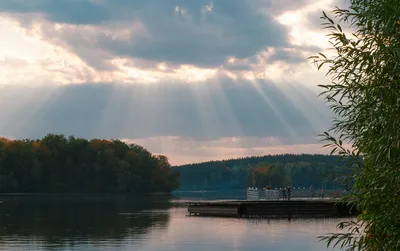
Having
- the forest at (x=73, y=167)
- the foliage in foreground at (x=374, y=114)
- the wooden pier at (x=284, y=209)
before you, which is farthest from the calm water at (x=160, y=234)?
the forest at (x=73, y=167)

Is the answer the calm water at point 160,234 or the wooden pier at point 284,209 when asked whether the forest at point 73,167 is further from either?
the wooden pier at point 284,209

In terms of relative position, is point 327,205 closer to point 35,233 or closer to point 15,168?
point 35,233

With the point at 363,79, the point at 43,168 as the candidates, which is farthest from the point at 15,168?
the point at 363,79

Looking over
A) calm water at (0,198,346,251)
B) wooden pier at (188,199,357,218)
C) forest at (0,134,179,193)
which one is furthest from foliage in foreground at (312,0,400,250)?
forest at (0,134,179,193)

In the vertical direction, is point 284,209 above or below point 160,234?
above

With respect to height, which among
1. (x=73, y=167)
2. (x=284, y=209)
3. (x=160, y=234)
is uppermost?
(x=73, y=167)

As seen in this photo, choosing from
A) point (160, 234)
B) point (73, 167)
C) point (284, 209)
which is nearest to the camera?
point (160, 234)

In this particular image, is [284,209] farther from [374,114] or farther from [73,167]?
[73,167]

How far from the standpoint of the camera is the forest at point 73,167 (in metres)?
165

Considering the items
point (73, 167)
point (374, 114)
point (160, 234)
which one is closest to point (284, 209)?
point (160, 234)

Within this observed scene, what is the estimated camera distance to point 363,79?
18578 mm

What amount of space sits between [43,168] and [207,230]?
404 feet

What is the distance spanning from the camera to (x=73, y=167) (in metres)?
174

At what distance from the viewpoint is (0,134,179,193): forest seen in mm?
165375
